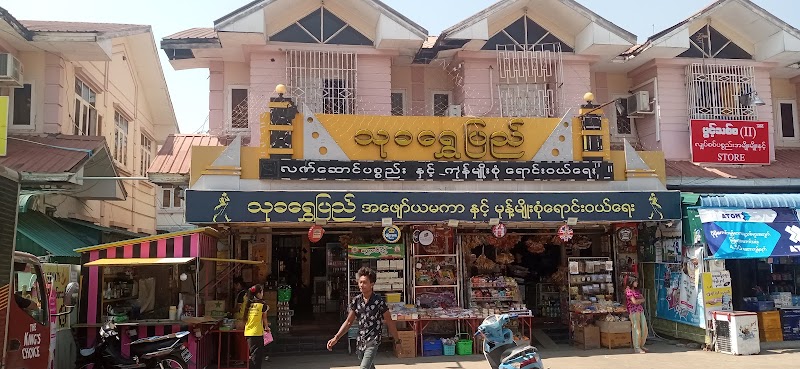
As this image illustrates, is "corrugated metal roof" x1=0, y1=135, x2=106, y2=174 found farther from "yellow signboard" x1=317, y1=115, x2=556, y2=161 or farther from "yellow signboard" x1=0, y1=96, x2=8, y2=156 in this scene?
"yellow signboard" x1=317, y1=115, x2=556, y2=161

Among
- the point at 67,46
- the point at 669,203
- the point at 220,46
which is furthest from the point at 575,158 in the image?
the point at 67,46

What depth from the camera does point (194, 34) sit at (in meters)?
15.1

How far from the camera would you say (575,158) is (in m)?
13.2

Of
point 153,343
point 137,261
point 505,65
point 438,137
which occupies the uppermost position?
point 505,65

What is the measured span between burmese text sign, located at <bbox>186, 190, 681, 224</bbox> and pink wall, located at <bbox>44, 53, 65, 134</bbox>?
5.11 metres

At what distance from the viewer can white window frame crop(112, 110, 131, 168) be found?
1884cm

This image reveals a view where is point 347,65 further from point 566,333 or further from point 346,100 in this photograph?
point 566,333

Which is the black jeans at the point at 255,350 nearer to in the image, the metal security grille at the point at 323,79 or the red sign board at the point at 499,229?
the red sign board at the point at 499,229

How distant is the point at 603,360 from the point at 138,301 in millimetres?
9045

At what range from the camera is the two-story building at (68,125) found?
12.7 metres

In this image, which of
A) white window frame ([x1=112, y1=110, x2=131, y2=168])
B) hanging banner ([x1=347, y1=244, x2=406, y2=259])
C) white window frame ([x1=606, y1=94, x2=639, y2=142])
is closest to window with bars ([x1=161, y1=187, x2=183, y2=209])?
white window frame ([x1=112, y1=110, x2=131, y2=168])

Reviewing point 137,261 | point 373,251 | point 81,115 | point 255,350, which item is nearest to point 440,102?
point 373,251

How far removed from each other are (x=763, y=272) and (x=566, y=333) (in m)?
5.18

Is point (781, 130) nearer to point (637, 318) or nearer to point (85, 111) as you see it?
point (637, 318)
